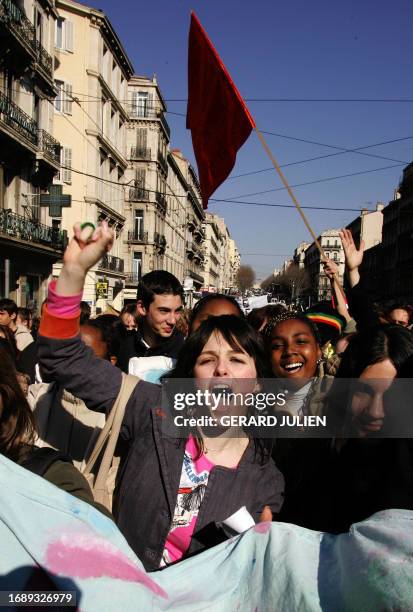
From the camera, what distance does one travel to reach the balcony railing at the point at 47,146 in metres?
22.7

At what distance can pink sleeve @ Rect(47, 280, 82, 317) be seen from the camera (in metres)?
1.76

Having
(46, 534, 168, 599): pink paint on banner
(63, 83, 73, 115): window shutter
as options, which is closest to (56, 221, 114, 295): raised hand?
(46, 534, 168, 599): pink paint on banner

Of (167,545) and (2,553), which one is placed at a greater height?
(2,553)

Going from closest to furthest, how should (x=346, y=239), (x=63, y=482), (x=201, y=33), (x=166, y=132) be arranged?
(x=63, y=482) → (x=346, y=239) → (x=201, y=33) → (x=166, y=132)

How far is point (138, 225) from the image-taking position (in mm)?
44594

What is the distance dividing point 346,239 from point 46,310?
2994mm

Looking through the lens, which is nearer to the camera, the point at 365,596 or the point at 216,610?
the point at 365,596

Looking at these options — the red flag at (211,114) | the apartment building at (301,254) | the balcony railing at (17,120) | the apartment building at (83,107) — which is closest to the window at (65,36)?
the apartment building at (83,107)

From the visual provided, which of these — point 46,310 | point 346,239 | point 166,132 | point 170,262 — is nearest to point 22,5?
point 346,239

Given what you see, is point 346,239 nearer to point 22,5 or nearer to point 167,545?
point 167,545

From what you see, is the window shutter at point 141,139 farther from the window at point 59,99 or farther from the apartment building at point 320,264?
the apartment building at point 320,264

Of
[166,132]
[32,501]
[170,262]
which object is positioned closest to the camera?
[32,501]

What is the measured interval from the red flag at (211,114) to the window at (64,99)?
84.6ft

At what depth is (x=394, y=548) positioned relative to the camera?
1.15 m
